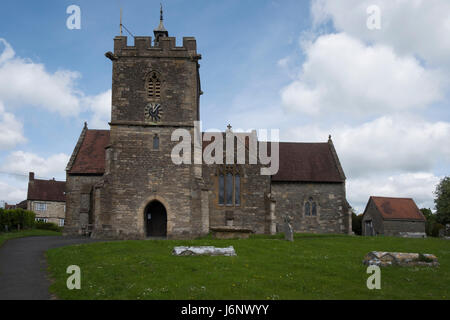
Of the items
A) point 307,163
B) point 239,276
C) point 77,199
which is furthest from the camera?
point 307,163

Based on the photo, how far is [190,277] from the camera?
1246cm

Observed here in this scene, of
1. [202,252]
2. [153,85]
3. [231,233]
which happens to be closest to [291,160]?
[231,233]

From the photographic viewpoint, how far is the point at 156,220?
3089 cm

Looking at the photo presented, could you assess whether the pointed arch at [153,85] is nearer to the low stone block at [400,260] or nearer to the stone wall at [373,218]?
the low stone block at [400,260]

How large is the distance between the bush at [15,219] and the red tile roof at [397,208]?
37.9 meters

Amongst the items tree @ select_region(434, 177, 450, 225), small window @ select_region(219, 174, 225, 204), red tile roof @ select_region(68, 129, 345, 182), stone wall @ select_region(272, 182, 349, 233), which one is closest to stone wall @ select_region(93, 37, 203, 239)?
small window @ select_region(219, 174, 225, 204)

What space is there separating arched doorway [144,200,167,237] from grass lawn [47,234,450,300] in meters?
11.1

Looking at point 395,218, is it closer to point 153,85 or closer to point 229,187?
point 229,187

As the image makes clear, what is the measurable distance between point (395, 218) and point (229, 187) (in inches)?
863

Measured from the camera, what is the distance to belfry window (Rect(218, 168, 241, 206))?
105 ft

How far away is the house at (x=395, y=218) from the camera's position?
1705 inches

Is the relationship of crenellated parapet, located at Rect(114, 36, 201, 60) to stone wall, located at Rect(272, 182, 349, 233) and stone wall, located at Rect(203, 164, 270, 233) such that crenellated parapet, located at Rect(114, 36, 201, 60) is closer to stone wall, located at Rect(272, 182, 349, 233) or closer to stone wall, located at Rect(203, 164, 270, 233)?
stone wall, located at Rect(203, 164, 270, 233)

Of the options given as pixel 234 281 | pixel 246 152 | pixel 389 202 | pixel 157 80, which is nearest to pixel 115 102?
pixel 157 80
